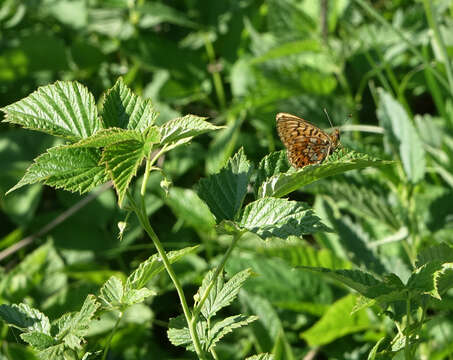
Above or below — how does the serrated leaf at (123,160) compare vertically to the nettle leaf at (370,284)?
above

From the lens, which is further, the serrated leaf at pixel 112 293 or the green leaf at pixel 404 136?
the green leaf at pixel 404 136

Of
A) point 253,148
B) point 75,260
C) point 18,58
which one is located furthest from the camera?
point 18,58

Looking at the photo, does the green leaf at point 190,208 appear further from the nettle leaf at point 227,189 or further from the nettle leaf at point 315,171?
the nettle leaf at point 315,171

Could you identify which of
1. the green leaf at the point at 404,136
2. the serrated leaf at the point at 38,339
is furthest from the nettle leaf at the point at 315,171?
the green leaf at the point at 404,136

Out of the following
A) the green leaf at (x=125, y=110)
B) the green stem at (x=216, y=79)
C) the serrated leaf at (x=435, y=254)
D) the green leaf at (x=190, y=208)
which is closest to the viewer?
the green leaf at (x=125, y=110)

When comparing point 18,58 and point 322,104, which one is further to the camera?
point 18,58

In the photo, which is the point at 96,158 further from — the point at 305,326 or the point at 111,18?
the point at 111,18

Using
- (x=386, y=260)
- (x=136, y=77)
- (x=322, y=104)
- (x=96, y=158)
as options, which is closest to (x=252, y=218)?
(x=96, y=158)

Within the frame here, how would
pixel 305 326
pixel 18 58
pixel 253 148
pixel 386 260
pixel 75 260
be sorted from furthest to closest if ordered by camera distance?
pixel 18 58
pixel 253 148
pixel 75 260
pixel 305 326
pixel 386 260
